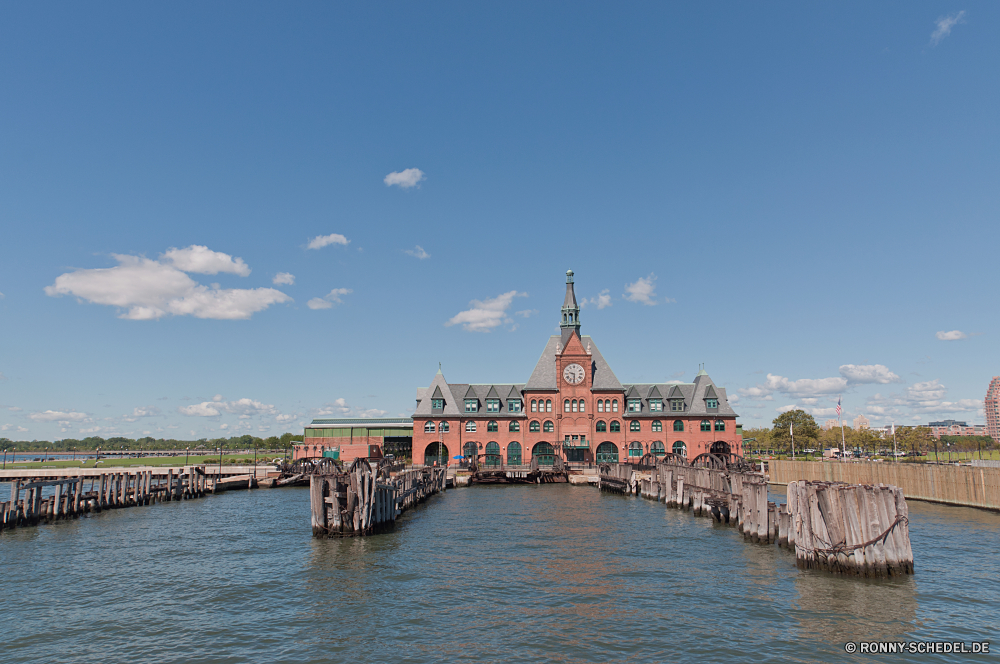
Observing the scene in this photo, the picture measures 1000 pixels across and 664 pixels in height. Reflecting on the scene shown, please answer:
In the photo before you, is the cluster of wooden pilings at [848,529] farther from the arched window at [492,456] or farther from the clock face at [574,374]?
the arched window at [492,456]

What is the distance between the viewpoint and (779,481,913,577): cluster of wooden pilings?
23.2 meters

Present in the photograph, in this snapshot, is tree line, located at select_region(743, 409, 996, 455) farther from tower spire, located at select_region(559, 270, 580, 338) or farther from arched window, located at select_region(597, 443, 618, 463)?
tower spire, located at select_region(559, 270, 580, 338)

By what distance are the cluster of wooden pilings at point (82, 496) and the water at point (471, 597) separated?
3.54 meters

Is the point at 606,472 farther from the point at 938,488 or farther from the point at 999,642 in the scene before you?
the point at 999,642

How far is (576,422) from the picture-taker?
86438mm

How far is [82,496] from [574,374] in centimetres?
6006

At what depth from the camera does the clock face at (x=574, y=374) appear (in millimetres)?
86938

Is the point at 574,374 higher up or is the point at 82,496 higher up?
the point at 574,374

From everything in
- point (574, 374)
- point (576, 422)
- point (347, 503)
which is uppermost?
point (574, 374)

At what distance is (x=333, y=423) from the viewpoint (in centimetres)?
10119

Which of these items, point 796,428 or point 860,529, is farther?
point 796,428

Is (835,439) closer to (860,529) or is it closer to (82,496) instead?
(860,529)

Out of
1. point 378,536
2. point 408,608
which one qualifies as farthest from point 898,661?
point 378,536

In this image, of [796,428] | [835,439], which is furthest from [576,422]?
[835,439]
